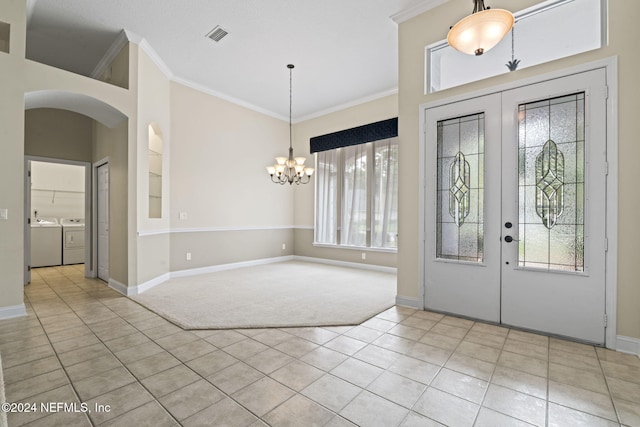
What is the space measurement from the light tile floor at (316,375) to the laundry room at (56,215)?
13.6 feet

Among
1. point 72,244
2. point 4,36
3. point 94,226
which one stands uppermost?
point 4,36

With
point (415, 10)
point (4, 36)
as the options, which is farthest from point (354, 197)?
point (4, 36)

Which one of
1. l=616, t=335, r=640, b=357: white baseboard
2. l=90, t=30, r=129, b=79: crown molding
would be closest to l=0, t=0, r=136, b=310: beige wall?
l=90, t=30, r=129, b=79: crown molding

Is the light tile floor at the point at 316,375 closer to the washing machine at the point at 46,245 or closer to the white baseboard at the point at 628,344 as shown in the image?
the white baseboard at the point at 628,344

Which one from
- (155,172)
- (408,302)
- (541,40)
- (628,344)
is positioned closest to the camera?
(628,344)

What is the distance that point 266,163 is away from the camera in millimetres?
6867

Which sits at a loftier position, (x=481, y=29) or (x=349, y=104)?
(x=349, y=104)

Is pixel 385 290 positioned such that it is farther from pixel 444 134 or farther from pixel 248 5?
pixel 248 5

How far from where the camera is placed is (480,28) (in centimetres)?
194

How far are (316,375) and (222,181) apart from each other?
4713 mm

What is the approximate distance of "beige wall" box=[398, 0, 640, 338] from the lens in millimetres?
2400

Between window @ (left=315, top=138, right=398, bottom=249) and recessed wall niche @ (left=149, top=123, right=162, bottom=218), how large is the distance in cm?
337

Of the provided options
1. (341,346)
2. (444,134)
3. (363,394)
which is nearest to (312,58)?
(444,134)

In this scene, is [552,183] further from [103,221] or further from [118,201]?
[103,221]
